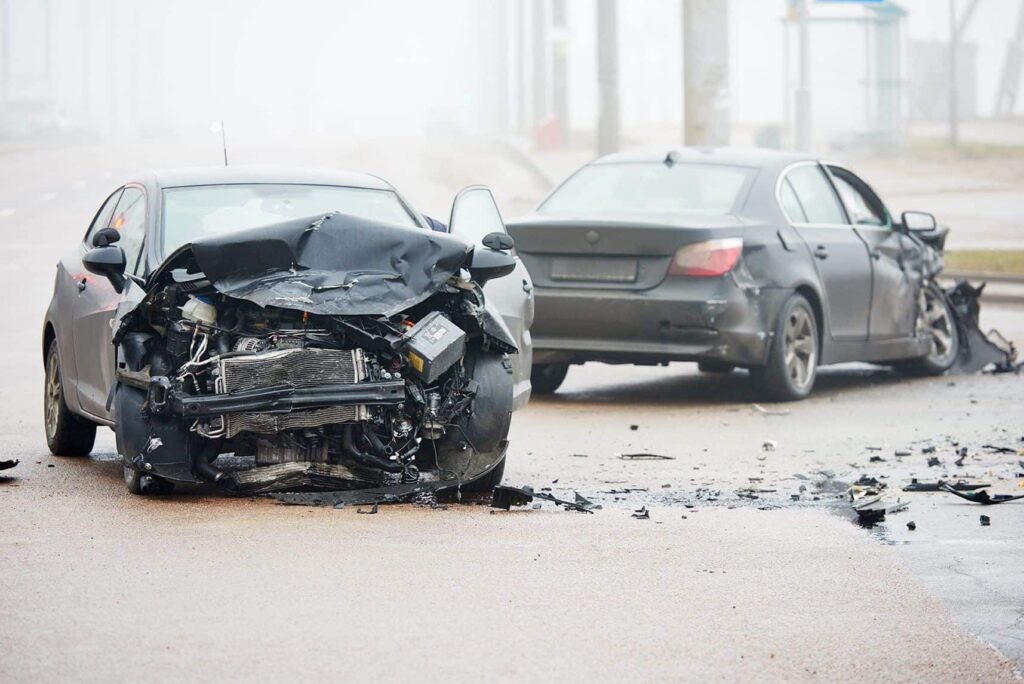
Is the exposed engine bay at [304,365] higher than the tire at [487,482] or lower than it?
higher

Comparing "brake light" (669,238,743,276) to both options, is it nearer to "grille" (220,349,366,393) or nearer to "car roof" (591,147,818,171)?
"car roof" (591,147,818,171)

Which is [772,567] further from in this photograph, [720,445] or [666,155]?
[666,155]

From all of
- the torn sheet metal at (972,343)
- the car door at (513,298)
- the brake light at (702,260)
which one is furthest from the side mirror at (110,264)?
the torn sheet metal at (972,343)

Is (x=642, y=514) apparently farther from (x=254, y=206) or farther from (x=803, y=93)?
(x=803, y=93)

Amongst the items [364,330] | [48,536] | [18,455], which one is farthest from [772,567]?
[18,455]

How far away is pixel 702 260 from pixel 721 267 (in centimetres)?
13

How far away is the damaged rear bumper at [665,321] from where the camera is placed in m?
11.6

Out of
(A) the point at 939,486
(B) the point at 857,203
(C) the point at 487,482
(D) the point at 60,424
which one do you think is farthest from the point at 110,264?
(B) the point at 857,203

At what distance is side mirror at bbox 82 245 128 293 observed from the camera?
8.17 m

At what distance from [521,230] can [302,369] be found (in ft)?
15.5

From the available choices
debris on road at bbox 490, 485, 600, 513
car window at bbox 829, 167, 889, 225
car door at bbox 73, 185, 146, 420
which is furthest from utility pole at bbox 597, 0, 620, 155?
debris on road at bbox 490, 485, 600, 513

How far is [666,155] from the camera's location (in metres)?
12.8

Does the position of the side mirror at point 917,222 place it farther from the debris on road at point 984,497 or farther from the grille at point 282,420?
the grille at point 282,420

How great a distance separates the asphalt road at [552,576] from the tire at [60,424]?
0.19 m
